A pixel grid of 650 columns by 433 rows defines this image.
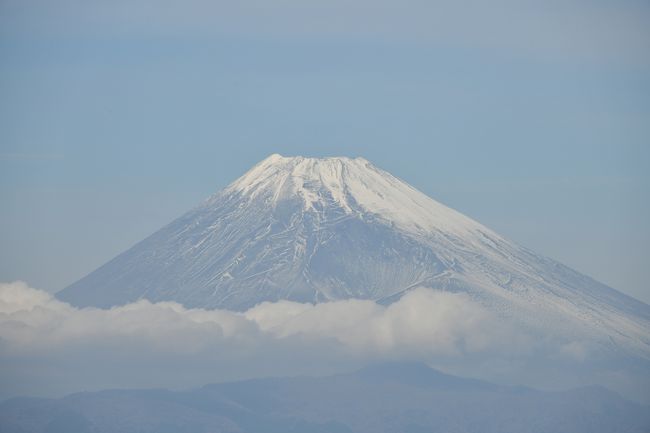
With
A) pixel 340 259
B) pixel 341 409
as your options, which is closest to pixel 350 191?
pixel 340 259

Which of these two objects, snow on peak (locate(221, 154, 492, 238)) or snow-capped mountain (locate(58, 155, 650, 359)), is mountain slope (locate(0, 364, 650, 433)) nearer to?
snow-capped mountain (locate(58, 155, 650, 359))

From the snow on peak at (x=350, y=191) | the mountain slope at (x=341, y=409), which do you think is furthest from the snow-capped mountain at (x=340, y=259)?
the mountain slope at (x=341, y=409)

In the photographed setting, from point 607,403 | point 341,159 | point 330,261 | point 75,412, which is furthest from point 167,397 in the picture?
point 607,403

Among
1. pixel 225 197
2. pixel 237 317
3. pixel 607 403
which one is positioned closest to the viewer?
pixel 237 317

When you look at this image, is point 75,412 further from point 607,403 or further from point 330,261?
point 607,403

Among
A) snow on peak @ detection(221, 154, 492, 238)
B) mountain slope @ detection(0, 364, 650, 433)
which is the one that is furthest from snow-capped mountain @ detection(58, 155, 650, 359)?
mountain slope @ detection(0, 364, 650, 433)

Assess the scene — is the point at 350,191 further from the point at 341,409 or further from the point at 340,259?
the point at 341,409

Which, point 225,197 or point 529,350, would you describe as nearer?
point 529,350
